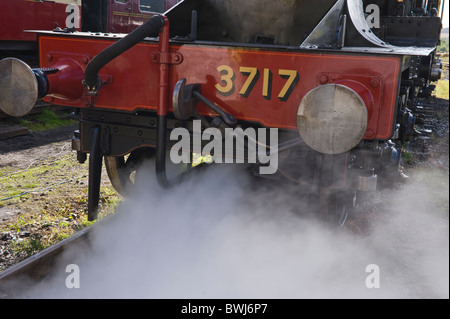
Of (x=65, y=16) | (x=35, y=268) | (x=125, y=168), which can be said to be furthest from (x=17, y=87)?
(x=65, y=16)

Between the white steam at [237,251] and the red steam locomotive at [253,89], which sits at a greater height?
the red steam locomotive at [253,89]

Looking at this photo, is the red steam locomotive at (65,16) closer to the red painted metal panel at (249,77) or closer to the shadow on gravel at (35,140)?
the shadow on gravel at (35,140)

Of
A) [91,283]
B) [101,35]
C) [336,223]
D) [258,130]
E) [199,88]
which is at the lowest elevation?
[91,283]

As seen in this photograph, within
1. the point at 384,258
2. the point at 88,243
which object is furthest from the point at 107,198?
the point at 384,258

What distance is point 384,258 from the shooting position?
2.67 m

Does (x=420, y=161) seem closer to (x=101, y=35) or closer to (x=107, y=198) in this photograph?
(x=107, y=198)

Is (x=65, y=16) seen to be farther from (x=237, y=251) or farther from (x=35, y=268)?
(x=237, y=251)

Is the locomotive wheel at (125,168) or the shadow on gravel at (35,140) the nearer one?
the locomotive wheel at (125,168)

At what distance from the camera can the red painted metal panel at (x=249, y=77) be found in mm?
2051

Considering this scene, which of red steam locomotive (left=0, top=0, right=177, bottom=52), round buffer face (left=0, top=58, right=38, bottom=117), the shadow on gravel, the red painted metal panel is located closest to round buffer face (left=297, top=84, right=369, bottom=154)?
the red painted metal panel

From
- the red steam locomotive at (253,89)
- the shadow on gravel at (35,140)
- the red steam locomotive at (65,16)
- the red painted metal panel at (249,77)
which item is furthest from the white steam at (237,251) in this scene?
the red steam locomotive at (65,16)

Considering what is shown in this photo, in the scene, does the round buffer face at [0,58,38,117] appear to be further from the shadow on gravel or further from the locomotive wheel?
the shadow on gravel

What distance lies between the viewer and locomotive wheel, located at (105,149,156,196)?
3.12 metres

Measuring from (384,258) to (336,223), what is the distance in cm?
42
